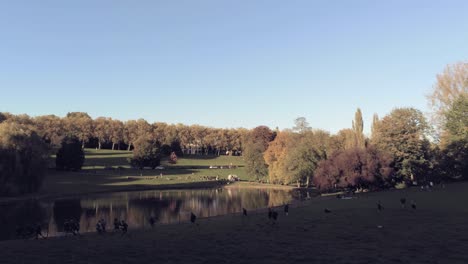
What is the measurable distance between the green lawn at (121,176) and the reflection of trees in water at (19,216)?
14.3m

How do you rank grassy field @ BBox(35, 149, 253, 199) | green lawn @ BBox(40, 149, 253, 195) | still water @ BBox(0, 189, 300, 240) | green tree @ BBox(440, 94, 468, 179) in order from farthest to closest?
1. green lawn @ BBox(40, 149, 253, 195)
2. grassy field @ BBox(35, 149, 253, 199)
3. green tree @ BBox(440, 94, 468, 179)
4. still water @ BBox(0, 189, 300, 240)

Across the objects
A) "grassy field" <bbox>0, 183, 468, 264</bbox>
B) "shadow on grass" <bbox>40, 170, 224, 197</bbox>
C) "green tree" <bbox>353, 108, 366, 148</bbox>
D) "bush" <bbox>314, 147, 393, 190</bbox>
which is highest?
"green tree" <bbox>353, 108, 366, 148</bbox>

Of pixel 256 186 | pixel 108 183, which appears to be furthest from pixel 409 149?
pixel 108 183

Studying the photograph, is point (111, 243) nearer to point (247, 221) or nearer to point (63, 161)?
point (247, 221)

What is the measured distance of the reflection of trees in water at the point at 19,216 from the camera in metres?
42.7

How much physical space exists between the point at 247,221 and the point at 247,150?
7676 cm

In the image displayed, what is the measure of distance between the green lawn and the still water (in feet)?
41.7

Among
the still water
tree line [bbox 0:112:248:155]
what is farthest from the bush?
tree line [bbox 0:112:248:155]

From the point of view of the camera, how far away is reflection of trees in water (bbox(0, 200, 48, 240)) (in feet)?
140

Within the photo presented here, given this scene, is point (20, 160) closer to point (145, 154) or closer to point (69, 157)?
point (69, 157)

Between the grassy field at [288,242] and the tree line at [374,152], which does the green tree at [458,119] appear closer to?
the tree line at [374,152]

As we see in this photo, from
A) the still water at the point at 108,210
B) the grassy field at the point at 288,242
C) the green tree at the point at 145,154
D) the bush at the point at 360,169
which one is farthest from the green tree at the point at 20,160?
the bush at the point at 360,169

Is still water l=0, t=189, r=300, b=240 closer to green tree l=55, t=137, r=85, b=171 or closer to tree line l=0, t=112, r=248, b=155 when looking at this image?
green tree l=55, t=137, r=85, b=171

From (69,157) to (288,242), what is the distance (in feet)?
324
